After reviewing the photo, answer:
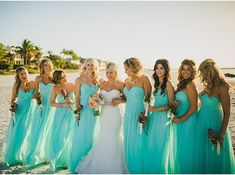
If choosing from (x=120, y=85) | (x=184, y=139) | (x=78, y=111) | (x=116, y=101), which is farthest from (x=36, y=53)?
(x=184, y=139)

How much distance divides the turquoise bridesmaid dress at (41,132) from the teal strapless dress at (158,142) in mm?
2969

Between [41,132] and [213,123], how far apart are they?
15.4 ft

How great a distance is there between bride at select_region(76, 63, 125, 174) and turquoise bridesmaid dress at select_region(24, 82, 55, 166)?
148 cm

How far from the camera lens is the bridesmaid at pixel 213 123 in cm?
660

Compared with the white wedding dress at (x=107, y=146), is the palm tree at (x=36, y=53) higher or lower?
higher

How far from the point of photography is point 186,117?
273 inches

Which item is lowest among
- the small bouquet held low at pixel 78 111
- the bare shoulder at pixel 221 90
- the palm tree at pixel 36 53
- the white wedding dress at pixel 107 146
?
the white wedding dress at pixel 107 146

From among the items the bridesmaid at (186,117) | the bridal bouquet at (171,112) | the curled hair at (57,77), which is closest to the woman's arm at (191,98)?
the bridesmaid at (186,117)

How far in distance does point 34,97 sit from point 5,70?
70164 millimetres

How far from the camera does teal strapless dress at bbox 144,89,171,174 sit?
7094 mm

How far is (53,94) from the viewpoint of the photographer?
8.65 m

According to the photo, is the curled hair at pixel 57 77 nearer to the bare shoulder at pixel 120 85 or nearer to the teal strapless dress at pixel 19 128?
the teal strapless dress at pixel 19 128

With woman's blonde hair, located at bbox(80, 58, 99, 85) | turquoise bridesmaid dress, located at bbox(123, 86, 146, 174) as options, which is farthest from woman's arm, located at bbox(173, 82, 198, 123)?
woman's blonde hair, located at bbox(80, 58, 99, 85)

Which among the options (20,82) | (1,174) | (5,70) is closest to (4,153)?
(1,174)
